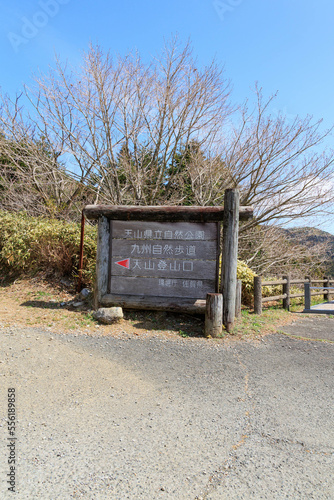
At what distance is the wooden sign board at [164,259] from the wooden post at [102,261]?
9 cm

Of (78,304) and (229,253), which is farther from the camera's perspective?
(78,304)

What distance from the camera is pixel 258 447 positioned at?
2588 mm

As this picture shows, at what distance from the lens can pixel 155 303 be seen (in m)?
6.03

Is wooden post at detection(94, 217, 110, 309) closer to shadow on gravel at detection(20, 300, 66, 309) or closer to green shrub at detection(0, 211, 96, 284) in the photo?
shadow on gravel at detection(20, 300, 66, 309)

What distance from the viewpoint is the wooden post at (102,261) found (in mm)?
6340

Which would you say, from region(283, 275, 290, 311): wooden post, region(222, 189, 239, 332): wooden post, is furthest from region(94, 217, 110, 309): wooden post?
region(283, 275, 290, 311): wooden post

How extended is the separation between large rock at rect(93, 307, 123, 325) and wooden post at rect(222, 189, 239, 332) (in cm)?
183

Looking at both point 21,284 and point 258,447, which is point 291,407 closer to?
point 258,447

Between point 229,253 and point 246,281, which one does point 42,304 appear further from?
point 246,281

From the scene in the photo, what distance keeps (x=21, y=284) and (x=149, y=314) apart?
3.81 m

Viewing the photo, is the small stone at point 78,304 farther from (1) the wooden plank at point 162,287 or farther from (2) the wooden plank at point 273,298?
(2) the wooden plank at point 273,298

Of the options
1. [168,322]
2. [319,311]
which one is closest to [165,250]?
[168,322]

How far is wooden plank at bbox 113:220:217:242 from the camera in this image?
6000 mm

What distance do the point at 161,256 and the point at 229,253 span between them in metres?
1.25
